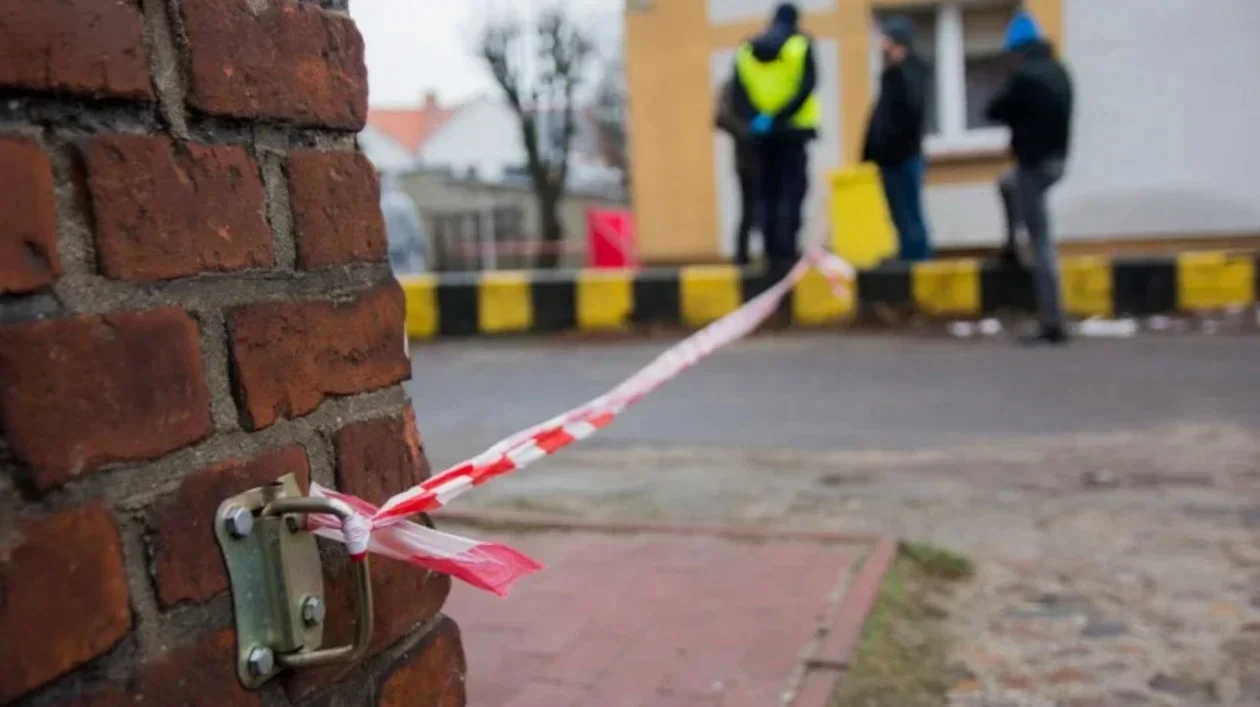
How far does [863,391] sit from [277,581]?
521 cm

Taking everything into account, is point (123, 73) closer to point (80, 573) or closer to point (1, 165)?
point (1, 165)

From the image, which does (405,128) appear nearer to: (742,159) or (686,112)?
(686,112)

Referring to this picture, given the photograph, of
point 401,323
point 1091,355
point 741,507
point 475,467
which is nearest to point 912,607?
point 741,507

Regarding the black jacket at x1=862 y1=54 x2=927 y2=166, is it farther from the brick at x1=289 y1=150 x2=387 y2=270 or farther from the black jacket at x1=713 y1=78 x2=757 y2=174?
the brick at x1=289 y1=150 x2=387 y2=270

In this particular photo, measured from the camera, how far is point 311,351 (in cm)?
124

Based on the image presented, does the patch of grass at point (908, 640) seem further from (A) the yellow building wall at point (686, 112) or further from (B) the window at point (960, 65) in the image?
(B) the window at point (960, 65)

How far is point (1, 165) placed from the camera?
0.91 metres

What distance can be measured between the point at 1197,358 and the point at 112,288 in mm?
6660

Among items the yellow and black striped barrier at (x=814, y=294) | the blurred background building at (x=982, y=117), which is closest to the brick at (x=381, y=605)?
the yellow and black striped barrier at (x=814, y=294)

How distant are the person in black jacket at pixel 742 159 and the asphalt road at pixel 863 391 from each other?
1.31m

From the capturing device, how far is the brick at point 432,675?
4.48 feet

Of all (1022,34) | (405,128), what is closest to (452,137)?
(405,128)

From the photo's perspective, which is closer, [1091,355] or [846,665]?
[846,665]

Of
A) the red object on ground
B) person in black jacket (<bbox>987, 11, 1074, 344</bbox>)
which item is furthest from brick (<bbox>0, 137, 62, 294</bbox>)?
the red object on ground
